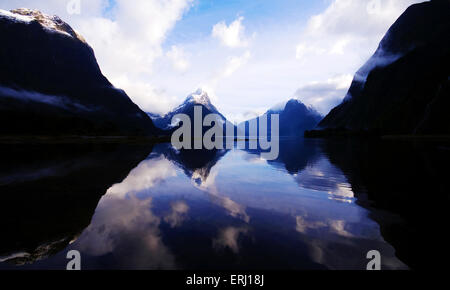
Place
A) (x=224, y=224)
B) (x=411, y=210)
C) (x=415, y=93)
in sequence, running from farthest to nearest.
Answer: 1. (x=415, y=93)
2. (x=411, y=210)
3. (x=224, y=224)

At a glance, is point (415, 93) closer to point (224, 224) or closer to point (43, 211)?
point (224, 224)

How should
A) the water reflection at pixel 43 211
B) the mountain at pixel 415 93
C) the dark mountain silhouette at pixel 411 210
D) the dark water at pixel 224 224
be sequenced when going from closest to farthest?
1. the dark water at pixel 224 224
2. the dark mountain silhouette at pixel 411 210
3. the water reflection at pixel 43 211
4. the mountain at pixel 415 93

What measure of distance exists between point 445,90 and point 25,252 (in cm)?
18331

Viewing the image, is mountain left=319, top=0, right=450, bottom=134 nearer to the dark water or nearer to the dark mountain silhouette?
the dark mountain silhouette

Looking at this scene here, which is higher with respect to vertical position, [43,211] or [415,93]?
[415,93]

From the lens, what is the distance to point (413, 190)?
1483 cm

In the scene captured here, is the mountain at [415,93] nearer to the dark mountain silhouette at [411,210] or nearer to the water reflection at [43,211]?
the dark mountain silhouette at [411,210]
